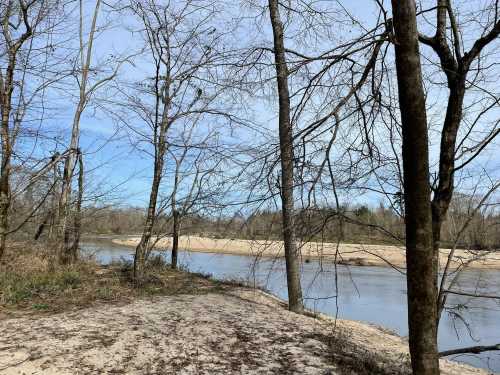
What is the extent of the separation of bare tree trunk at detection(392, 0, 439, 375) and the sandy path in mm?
2634

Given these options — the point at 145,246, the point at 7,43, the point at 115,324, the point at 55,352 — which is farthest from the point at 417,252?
the point at 7,43

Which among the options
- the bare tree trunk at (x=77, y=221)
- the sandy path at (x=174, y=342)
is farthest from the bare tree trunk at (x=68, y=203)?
the sandy path at (x=174, y=342)

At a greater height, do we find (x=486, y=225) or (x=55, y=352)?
(x=486, y=225)

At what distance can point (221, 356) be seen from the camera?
18.3ft

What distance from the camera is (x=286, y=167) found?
148 inches

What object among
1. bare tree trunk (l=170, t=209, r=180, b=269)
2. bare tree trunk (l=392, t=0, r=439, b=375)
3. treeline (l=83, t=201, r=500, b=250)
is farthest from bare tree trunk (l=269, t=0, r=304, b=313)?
bare tree trunk (l=170, t=209, r=180, b=269)

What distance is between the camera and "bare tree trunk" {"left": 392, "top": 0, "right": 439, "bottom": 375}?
2.95 meters

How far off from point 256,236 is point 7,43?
7.96m

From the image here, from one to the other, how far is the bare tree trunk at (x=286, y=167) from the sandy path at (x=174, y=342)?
23.8 inches

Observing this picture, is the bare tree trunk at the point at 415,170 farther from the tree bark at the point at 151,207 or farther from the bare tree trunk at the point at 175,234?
the bare tree trunk at the point at 175,234

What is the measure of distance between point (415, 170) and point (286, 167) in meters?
1.08

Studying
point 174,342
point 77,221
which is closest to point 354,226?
point 174,342

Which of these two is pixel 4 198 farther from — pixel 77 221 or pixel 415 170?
pixel 415 170

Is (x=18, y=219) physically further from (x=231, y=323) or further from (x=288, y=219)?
(x=288, y=219)
